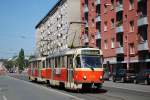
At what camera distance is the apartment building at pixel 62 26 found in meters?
94.0

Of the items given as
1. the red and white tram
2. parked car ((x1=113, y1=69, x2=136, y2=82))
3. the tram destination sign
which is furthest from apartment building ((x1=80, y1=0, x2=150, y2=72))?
the tram destination sign

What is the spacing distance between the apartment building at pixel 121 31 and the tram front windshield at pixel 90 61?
28.9 metres

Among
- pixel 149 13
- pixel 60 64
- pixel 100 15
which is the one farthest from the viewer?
pixel 100 15

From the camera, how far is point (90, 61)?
26953 millimetres

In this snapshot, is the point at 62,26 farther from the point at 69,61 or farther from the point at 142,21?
the point at 69,61

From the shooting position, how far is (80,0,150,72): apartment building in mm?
57219

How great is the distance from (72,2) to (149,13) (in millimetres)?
41387

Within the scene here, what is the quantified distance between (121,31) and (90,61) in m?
38.0

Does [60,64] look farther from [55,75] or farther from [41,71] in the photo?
[41,71]

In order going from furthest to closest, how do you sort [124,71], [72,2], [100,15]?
[72,2], [100,15], [124,71]

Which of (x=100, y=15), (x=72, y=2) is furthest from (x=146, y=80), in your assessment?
(x=72, y=2)

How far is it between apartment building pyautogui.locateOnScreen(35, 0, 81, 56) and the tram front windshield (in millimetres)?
51097

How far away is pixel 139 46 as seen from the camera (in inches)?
2261

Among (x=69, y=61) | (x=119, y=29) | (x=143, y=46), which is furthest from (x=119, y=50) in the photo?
(x=69, y=61)
